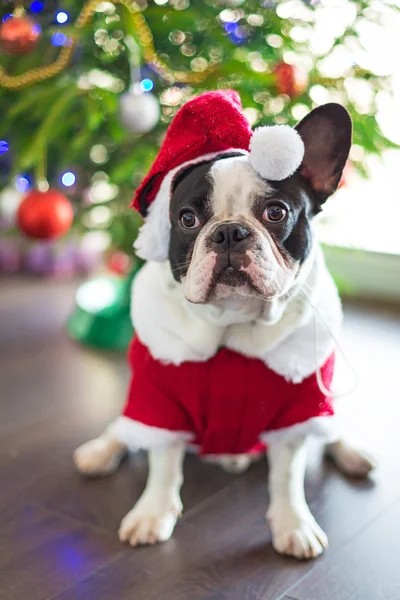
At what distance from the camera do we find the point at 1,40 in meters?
1.85

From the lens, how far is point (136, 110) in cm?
173

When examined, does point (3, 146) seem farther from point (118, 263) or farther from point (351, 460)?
point (351, 460)

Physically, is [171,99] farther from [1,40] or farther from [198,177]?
[198,177]

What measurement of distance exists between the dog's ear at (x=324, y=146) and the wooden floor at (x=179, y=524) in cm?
51

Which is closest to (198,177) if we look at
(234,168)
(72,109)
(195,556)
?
(234,168)

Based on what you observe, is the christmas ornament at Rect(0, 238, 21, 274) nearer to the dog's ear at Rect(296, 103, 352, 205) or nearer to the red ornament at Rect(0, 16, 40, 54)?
the red ornament at Rect(0, 16, 40, 54)

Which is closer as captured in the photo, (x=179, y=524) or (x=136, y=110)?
(x=179, y=524)

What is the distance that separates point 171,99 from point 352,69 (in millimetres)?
471

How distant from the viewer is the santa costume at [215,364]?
3.78 ft

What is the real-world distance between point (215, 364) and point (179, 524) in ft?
0.99

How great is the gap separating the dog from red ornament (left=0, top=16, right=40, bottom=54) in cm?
82

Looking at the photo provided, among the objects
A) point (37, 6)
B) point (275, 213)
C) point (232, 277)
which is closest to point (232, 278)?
point (232, 277)

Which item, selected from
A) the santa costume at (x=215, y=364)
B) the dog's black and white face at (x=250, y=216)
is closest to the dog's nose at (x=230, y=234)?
the dog's black and white face at (x=250, y=216)

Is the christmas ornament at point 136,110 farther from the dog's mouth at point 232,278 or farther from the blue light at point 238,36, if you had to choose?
the dog's mouth at point 232,278
